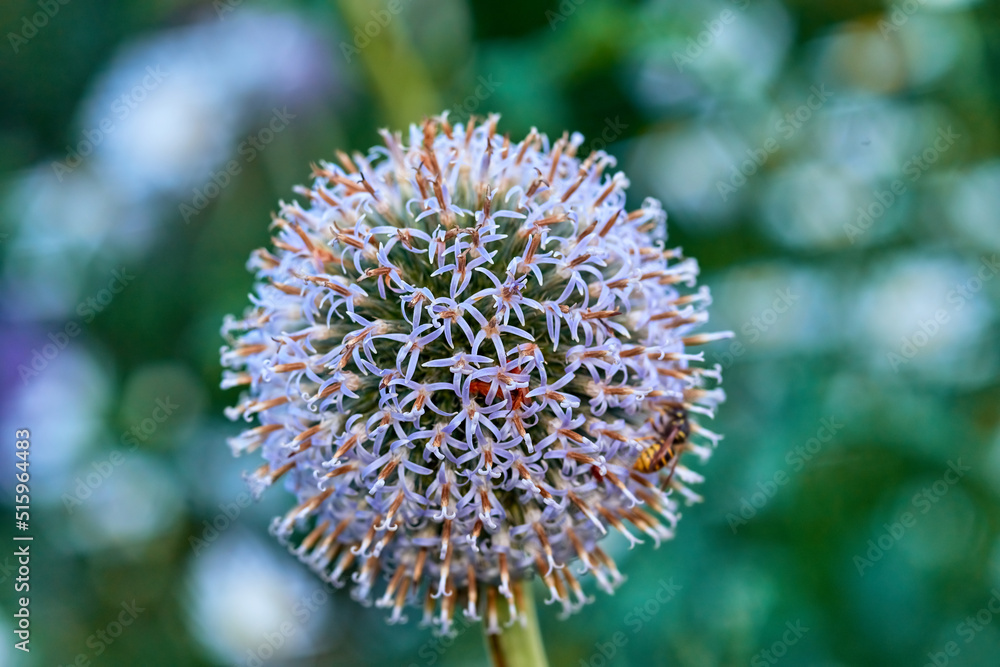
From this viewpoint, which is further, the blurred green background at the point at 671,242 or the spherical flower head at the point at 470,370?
the blurred green background at the point at 671,242

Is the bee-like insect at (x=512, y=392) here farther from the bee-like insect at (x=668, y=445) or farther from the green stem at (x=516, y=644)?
the green stem at (x=516, y=644)

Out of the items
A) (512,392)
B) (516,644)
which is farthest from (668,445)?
(516,644)

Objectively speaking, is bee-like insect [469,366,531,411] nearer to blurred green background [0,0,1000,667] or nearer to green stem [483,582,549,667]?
green stem [483,582,549,667]

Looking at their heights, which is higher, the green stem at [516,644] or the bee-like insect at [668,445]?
the bee-like insect at [668,445]

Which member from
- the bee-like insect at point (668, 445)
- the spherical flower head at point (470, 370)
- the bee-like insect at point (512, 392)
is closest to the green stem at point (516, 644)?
the spherical flower head at point (470, 370)

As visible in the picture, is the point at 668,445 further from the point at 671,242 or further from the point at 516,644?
the point at 671,242

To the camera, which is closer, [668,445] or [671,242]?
[668,445]

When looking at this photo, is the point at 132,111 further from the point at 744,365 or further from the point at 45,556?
the point at 744,365
